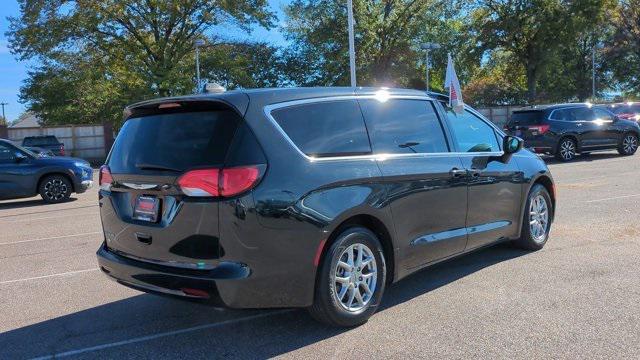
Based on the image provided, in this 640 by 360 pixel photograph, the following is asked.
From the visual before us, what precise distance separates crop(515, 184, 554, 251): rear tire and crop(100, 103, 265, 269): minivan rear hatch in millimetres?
3632

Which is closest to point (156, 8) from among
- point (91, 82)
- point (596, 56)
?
point (91, 82)

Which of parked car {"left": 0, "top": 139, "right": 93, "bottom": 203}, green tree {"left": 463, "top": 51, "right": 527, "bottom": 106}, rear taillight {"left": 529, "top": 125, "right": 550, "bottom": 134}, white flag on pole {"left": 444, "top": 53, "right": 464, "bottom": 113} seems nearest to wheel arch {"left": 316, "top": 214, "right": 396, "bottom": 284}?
white flag on pole {"left": 444, "top": 53, "right": 464, "bottom": 113}

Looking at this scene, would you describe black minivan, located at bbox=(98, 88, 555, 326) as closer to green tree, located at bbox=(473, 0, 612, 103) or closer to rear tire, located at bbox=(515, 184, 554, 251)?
rear tire, located at bbox=(515, 184, 554, 251)

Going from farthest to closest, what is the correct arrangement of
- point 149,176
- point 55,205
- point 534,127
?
1. point 534,127
2. point 55,205
3. point 149,176

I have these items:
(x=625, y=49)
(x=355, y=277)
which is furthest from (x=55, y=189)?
(x=625, y=49)

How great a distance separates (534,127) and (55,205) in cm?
1385

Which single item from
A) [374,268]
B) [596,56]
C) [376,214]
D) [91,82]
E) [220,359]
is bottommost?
[220,359]

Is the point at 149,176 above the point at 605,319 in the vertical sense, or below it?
above

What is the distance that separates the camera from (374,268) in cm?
448

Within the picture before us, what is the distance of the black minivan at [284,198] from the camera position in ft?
12.5

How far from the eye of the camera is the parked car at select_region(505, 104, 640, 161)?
59.9 ft

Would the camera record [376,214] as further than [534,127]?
No

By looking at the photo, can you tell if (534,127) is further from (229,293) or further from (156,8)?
(156,8)

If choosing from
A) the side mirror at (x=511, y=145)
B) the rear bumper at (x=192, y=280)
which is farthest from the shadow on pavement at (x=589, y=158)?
the rear bumper at (x=192, y=280)
